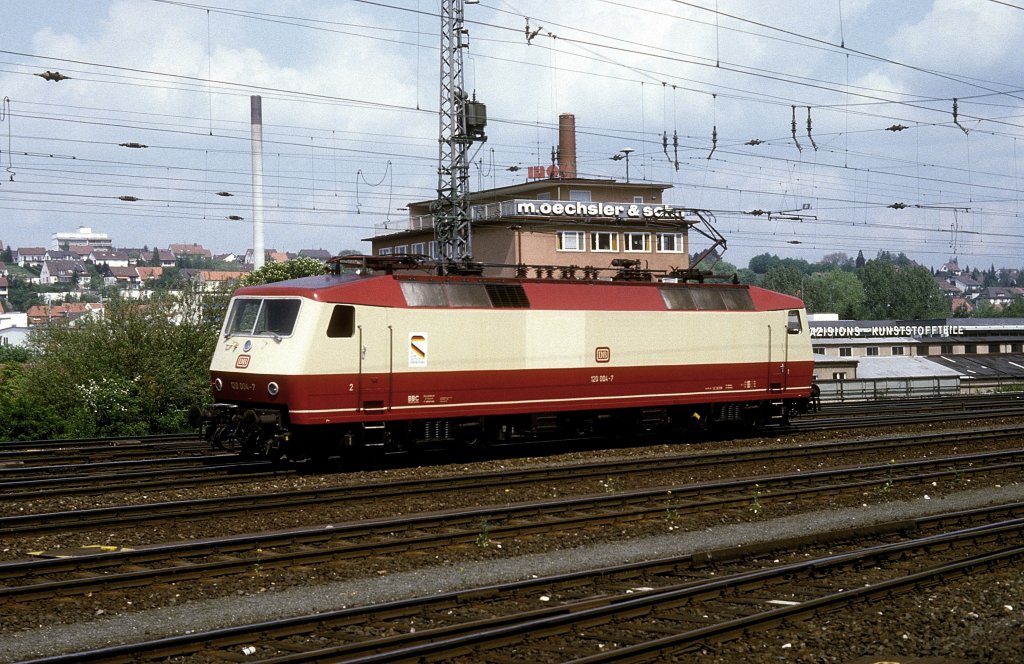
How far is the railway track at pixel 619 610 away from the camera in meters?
9.55

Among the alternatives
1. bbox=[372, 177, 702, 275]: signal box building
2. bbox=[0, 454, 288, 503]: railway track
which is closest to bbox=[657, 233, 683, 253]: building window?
bbox=[372, 177, 702, 275]: signal box building

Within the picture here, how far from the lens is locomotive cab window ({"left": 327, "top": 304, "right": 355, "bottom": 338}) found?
20.3 m

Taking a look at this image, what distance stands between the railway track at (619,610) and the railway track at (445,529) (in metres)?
2.65

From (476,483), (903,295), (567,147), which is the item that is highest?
(567,147)

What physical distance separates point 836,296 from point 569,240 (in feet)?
333

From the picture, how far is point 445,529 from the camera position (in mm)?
15328

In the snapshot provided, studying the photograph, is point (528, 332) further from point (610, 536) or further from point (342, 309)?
point (610, 536)

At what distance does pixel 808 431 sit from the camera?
1175 inches

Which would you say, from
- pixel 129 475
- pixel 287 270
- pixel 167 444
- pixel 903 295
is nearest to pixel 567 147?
pixel 287 270

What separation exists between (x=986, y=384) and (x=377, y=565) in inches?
2264

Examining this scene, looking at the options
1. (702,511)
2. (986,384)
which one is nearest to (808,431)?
(702,511)

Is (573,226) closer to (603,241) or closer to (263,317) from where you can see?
(603,241)

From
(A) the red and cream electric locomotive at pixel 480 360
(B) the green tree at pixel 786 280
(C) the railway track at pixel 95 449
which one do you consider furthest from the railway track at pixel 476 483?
(B) the green tree at pixel 786 280

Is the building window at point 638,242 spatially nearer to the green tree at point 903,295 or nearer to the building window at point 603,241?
the building window at point 603,241
